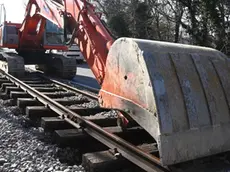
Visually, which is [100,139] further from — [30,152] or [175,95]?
[175,95]

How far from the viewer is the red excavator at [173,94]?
3.27 metres

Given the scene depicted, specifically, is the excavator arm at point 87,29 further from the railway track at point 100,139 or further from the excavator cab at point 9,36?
the excavator cab at point 9,36

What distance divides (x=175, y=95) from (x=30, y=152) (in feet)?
6.98

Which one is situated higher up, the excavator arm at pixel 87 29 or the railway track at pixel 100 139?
the excavator arm at pixel 87 29

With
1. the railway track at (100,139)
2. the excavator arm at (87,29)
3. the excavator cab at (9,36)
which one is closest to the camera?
the railway track at (100,139)

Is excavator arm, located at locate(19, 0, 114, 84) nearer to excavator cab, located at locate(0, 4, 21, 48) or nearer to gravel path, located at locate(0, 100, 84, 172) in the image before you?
gravel path, located at locate(0, 100, 84, 172)

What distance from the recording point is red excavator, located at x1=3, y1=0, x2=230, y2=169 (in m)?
3.27

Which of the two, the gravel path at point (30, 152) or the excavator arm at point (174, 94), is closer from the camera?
the excavator arm at point (174, 94)

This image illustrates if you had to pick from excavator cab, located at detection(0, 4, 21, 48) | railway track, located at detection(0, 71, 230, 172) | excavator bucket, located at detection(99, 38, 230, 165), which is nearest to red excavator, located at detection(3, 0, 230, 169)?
excavator bucket, located at detection(99, 38, 230, 165)

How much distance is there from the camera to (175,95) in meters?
3.41

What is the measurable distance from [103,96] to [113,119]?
40.0 inches

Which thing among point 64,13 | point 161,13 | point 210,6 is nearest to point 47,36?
point 64,13

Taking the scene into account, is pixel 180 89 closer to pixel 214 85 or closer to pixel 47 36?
pixel 214 85

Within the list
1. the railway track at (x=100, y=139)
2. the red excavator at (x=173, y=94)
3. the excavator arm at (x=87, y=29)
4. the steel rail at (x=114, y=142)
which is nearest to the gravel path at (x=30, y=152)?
the railway track at (x=100, y=139)
